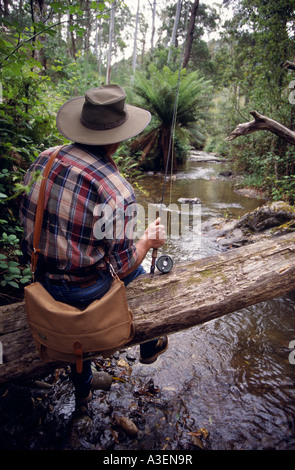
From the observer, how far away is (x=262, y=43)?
659cm

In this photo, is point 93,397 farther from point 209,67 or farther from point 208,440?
point 209,67

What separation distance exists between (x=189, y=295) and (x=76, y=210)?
1.10m

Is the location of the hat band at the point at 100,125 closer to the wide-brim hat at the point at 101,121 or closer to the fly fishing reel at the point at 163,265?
the wide-brim hat at the point at 101,121

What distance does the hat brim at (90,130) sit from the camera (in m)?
1.28

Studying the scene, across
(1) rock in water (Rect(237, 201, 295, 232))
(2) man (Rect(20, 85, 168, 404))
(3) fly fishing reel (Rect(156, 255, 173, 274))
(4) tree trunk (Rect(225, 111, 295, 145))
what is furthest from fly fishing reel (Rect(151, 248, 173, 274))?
(1) rock in water (Rect(237, 201, 295, 232))

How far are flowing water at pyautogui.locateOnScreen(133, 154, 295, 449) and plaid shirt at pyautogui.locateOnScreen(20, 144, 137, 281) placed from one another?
1.28 m

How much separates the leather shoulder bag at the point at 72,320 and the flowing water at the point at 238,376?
3.08 ft

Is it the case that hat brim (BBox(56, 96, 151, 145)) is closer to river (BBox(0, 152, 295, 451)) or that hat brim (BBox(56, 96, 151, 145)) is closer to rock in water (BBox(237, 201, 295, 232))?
river (BBox(0, 152, 295, 451))

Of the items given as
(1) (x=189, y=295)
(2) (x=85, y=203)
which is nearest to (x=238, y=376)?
(1) (x=189, y=295)

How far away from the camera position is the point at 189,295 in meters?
1.90

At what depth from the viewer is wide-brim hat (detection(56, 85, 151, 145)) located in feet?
4.23

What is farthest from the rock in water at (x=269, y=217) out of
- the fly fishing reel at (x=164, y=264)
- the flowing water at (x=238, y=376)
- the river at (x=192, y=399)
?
the fly fishing reel at (x=164, y=264)

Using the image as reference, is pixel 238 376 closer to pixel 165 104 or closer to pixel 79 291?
pixel 79 291

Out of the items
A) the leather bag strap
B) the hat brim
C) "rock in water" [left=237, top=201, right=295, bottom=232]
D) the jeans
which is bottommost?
"rock in water" [left=237, top=201, right=295, bottom=232]
